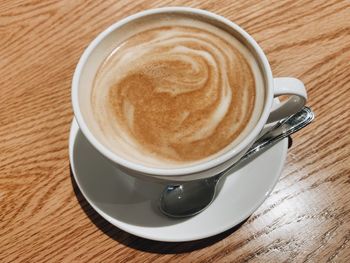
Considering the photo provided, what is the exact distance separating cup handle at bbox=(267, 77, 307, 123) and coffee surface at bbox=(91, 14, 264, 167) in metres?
0.06

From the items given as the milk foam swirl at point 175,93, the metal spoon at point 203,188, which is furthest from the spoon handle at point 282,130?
the milk foam swirl at point 175,93

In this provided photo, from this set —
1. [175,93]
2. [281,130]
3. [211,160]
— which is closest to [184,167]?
[211,160]

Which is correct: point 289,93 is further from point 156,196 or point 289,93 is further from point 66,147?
point 66,147

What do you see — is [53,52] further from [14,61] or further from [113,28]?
[113,28]

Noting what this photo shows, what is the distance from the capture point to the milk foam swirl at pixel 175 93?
0.76 metres

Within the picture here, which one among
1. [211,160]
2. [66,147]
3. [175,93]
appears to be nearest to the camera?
[211,160]

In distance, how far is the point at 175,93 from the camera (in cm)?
80

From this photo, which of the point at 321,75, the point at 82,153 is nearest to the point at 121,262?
the point at 82,153

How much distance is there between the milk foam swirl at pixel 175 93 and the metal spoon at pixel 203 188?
0.37 ft

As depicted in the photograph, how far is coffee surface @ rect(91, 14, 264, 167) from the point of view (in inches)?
29.8

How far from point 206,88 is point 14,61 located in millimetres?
512

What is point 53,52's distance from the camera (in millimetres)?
1051

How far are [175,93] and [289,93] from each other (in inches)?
8.2

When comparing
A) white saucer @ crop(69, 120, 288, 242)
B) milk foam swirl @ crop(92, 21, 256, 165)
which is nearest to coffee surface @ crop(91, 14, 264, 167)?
milk foam swirl @ crop(92, 21, 256, 165)
